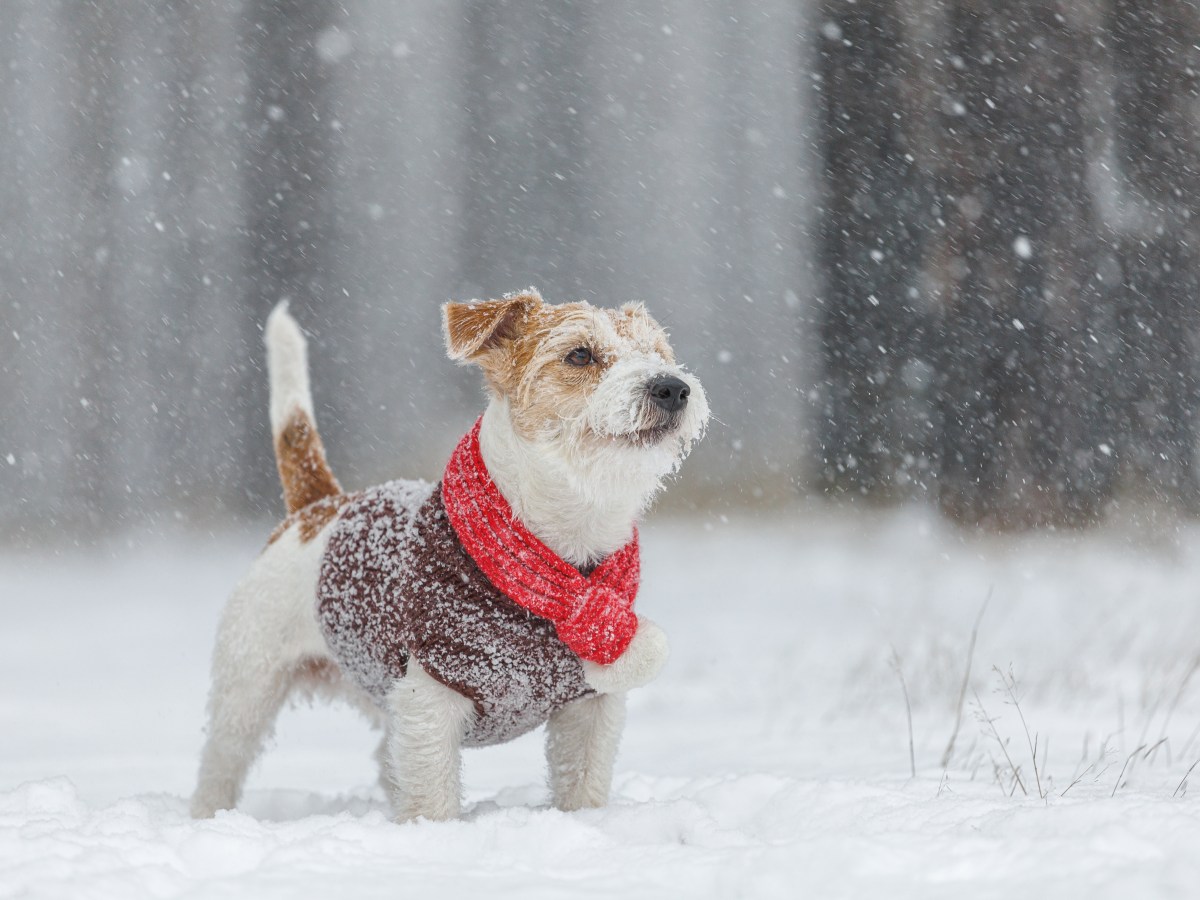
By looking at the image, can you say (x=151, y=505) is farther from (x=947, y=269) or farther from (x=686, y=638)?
(x=947, y=269)

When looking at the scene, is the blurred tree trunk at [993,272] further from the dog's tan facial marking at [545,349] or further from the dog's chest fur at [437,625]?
the dog's chest fur at [437,625]

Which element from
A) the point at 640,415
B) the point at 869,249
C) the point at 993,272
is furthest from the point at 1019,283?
the point at 640,415

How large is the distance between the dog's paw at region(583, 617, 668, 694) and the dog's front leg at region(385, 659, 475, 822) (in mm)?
317

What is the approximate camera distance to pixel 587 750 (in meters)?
2.49

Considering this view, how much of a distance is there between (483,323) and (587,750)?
1.09m

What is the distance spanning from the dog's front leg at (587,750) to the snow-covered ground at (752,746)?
0.47 ft

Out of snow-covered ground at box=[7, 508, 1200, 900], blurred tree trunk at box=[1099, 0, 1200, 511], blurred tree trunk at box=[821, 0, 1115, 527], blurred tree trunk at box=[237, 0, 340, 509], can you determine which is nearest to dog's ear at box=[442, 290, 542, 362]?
snow-covered ground at box=[7, 508, 1200, 900]

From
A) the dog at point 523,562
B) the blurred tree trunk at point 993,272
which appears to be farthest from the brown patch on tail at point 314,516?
the blurred tree trunk at point 993,272

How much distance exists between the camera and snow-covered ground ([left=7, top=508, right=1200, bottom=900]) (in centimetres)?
163

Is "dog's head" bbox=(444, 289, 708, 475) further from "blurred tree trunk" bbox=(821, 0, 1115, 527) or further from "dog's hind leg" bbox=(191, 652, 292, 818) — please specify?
"blurred tree trunk" bbox=(821, 0, 1115, 527)

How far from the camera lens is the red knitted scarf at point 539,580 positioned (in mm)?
2219

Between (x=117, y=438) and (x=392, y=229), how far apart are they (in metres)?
3.34

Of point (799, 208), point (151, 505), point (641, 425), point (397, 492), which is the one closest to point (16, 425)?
point (151, 505)

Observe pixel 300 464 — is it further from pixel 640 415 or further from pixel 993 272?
pixel 993 272
